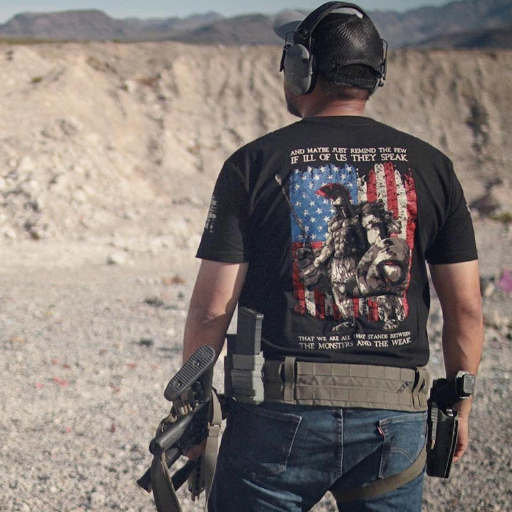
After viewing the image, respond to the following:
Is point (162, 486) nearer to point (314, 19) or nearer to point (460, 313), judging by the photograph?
point (460, 313)

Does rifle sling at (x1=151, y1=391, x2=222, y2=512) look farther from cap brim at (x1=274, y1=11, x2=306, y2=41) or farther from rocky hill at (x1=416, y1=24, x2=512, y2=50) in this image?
rocky hill at (x1=416, y1=24, x2=512, y2=50)

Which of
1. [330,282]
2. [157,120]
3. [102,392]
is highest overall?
[157,120]

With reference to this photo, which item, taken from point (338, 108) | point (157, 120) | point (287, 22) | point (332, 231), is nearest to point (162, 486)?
point (332, 231)

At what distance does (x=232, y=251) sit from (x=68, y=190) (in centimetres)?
1374

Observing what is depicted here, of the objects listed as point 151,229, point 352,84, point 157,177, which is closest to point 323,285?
point 352,84

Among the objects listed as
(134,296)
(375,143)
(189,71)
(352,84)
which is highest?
(189,71)

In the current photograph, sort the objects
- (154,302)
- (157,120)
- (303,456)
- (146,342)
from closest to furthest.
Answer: (303,456), (146,342), (154,302), (157,120)

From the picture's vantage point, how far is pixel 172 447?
202cm

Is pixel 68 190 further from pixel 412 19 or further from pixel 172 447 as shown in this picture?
pixel 412 19

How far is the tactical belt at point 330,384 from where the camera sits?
1.91 m

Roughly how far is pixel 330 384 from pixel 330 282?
0.86 feet

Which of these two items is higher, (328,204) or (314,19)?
(314,19)

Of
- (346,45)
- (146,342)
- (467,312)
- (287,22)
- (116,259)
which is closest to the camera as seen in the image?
(346,45)

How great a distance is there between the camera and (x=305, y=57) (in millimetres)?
2020
